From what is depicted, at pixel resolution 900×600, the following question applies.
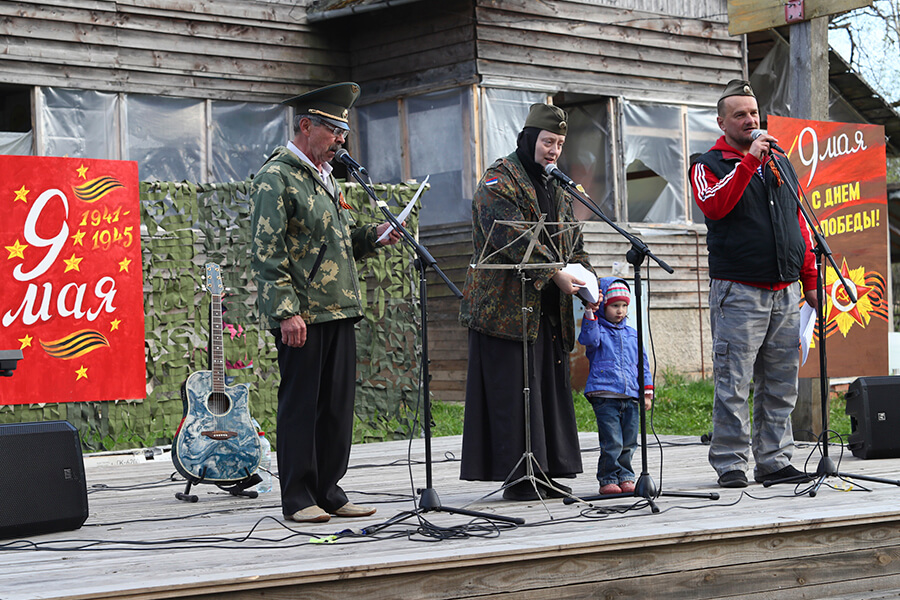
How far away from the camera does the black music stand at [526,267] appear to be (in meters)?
4.89

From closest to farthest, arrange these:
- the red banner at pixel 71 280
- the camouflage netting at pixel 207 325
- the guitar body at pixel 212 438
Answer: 1. the guitar body at pixel 212 438
2. the red banner at pixel 71 280
3. the camouflage netting at pixel 207 325

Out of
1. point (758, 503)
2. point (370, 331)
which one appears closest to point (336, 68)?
point (370, 331)

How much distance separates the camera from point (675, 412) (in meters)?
11.7

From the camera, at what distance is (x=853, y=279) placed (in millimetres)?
8039

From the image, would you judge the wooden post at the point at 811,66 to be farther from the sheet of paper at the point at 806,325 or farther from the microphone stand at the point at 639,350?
the microphone stand at the point at 639,350

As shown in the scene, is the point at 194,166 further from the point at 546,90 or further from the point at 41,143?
the point at 546,90

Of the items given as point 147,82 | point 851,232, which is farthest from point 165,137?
point 851,232

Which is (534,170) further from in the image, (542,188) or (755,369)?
(755,369)

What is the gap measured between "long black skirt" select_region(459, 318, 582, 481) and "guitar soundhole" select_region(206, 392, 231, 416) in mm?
1600

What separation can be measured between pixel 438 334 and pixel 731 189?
712 cm

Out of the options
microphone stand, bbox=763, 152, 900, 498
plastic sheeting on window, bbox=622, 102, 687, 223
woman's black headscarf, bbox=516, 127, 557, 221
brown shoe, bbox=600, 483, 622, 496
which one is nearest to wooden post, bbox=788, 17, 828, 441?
microphone stand, bbox=763, 152, 900, 498

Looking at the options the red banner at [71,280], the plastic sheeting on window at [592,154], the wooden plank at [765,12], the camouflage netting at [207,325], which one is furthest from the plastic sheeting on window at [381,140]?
the wooden plank at [765,12]

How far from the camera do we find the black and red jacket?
18.1 ft

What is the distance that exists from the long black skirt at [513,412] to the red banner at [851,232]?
297 centimetres
